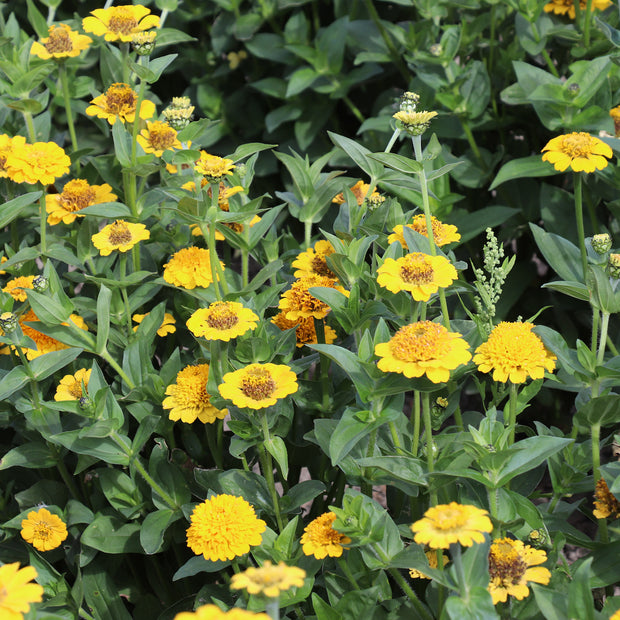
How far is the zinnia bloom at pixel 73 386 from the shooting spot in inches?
72.2

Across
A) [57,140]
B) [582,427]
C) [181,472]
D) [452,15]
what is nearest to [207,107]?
[57,140]

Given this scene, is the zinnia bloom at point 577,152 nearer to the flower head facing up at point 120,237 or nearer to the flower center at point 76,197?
the flower head facing up at point 120,237

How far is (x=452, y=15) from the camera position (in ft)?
9.89

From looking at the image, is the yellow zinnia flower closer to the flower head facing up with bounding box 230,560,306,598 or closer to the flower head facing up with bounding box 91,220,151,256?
the flower head facing up with bounding box 91,220,151,256

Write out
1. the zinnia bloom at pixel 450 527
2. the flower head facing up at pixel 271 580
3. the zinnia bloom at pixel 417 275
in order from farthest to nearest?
the zinnia bloom at pixel 417 275 < the zinnia bloom at pixel 450 527 < the flower head facing up at pixel 271 580

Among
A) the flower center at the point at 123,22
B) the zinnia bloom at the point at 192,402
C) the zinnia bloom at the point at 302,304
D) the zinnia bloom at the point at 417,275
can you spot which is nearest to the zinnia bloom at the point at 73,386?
the zinnia bloom at the point at 192,402

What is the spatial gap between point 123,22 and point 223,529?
1.30 metres

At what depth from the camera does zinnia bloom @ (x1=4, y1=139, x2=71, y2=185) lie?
1975mm

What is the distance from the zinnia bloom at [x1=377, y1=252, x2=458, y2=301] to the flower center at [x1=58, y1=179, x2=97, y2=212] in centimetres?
96

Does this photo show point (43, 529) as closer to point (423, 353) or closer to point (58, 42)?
point (423, 353)

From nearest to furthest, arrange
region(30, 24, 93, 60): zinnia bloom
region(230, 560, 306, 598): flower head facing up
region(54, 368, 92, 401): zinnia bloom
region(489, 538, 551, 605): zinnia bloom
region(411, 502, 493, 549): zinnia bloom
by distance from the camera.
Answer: region(230, 560, 306, 598): flower head facing up, region(411, 502, 493, 549): zinnia bloom, region(489, 538, 551, 605): zinnia bloom, region(54, 368, 92, 401): zinnia bloom, region(30, 24, 93, 60): zinnia bloom

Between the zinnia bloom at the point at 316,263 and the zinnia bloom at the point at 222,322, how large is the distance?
0.28 metres

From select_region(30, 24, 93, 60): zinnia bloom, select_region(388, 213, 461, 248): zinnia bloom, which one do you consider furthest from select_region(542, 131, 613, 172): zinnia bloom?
select_region(30, 24, 93, 60): zinnia bloom

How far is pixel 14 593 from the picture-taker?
1077mm
